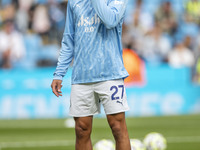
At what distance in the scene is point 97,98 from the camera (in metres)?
4.94

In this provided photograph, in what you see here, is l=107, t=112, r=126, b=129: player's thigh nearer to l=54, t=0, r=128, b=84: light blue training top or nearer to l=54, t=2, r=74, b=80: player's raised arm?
l=54, t=0, r=128, b=84: light blue training top

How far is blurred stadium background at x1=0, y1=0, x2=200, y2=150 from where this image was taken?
10.5 m

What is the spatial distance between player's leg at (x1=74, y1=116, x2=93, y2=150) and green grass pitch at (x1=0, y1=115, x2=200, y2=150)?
3.11 m

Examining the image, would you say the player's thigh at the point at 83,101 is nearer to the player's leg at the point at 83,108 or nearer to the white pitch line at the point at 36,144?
the player's leg at the point at 83,108

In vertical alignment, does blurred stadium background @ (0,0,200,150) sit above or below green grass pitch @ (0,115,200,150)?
above

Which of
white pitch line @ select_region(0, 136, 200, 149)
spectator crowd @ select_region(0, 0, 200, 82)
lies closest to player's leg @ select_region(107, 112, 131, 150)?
white pitch line @ select_region(0, 136, 200, 149)

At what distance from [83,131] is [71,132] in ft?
18.8

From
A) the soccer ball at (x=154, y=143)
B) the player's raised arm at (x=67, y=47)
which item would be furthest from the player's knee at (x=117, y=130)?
the soccer ball at (x=154, y=143)

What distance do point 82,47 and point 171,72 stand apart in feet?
32.1

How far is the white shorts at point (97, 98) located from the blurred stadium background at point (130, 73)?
10.7 feet

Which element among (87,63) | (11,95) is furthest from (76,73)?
(11,95)

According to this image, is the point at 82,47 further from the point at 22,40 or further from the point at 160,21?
the point at 160,21

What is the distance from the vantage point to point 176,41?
17.5m

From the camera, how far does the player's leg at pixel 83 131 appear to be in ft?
16.0
